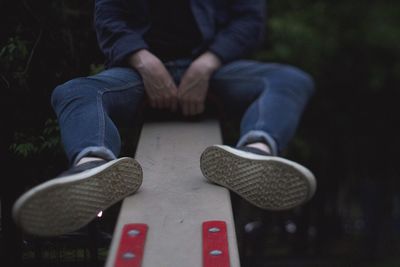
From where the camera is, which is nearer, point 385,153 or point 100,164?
point 100,164

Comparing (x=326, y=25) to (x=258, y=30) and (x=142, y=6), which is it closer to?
(x=258, y=30)

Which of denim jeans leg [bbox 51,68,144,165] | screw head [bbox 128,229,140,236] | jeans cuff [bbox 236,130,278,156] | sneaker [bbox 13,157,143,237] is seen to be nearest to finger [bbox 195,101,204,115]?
denim jeans leg [bbox 51,68,144,165]

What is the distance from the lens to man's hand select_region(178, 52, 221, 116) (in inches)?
79.8

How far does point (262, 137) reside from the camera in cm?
173

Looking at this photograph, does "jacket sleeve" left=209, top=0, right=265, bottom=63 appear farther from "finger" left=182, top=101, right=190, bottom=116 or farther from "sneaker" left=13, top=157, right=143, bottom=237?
"sneaker" left=13, top=157, right=143, bottom=237

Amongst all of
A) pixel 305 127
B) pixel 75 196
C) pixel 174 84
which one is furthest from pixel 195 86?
pixel 305 127

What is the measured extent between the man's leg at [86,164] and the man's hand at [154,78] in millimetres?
56

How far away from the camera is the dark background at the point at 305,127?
172 centimetres

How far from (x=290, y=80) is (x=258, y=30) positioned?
35 centimetres

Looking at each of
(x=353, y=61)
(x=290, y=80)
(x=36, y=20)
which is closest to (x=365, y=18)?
(x=353, y=61)

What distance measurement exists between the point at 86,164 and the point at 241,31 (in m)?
0.90

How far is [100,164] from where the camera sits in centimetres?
148

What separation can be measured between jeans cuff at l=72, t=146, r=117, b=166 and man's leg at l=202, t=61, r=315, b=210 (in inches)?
8.7

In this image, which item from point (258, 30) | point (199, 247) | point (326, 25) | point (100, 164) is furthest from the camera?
point (326, 25)
